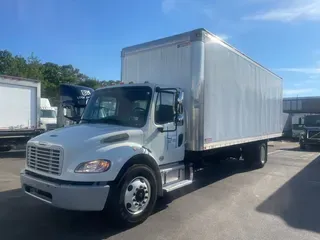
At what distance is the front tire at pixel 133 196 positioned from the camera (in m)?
4.52

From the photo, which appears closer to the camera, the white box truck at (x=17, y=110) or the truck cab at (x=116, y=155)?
the truck cab at (x=116, y=155)

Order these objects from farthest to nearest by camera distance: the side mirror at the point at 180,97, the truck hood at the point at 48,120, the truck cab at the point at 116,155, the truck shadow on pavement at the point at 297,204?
the truck hood at the point at 48,120, the side mirror at the point at 180,97, the truck shadow on pavement at the point at 297,204, the truck cab at the point at 116,155

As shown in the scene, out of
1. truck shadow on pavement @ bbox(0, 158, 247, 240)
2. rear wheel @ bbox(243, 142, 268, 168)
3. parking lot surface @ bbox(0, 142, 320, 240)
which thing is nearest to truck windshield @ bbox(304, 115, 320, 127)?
rear wheel @ bbox(243, 142, 268, 168)

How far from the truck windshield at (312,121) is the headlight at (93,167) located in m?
20.7

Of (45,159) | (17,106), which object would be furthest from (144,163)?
(17,106)

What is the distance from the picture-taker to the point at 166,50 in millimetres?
6836

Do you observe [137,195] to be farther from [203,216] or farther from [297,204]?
[297,204]

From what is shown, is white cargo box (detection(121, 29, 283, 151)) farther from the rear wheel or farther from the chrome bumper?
the chrome bumper

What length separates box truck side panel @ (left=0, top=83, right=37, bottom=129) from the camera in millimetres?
12891

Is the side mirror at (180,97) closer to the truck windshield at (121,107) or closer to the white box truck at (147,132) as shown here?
the white box truck at (147,132)

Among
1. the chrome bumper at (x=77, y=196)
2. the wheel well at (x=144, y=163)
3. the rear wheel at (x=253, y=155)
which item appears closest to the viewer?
the chrome bumper at (x=77, y=196)

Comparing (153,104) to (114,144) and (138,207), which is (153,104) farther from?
(138,207)

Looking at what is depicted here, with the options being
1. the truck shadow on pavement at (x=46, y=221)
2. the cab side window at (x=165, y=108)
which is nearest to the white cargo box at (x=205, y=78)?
the cab side window at (x=165, y=108)

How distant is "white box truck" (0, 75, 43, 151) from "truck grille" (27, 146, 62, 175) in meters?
9.05
